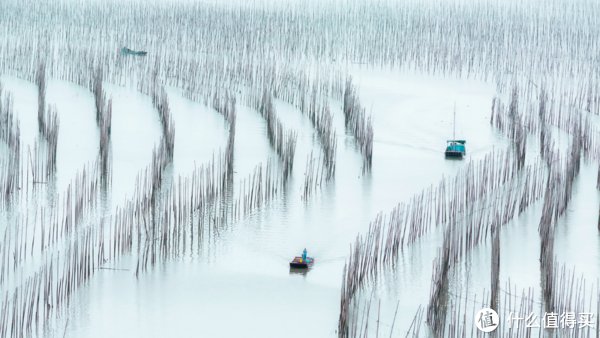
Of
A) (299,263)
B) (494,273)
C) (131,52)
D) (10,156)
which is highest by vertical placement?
(131,52)

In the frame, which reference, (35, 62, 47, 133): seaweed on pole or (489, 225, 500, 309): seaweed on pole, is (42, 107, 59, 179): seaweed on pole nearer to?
(35, 62, 47, 133): seaweed on pole

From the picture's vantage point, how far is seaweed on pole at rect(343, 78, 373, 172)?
6754mm

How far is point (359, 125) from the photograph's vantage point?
7.51 meters

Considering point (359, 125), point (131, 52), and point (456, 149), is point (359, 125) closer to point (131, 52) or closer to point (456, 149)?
point (456, 149)

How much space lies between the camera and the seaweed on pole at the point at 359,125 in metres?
6.75

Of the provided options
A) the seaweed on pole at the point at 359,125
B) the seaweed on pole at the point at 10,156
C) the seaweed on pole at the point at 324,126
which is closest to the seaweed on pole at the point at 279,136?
the seaweed on pole at the point at 324,126

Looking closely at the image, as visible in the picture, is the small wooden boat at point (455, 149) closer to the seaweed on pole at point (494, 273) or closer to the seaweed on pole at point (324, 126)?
the seaweed on pole at point (324, 126)

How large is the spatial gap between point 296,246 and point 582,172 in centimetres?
238

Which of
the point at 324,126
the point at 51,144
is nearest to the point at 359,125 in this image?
the point at 324,126

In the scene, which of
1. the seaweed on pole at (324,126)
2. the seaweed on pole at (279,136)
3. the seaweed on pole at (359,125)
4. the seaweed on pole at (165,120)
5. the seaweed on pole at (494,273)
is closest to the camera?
the seaweed on pole at (494,273)

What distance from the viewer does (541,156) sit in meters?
6.84

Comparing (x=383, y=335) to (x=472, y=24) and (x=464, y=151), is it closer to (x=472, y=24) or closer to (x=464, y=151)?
(x=464, y=151)

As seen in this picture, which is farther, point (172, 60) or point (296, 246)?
point (172, 60)

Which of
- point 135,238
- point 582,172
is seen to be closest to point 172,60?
point 582,172
